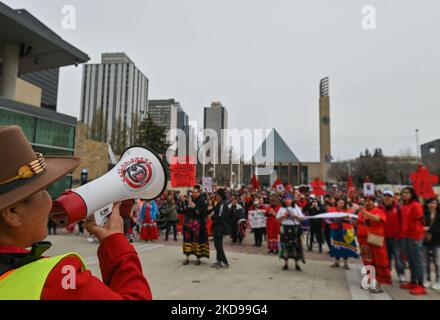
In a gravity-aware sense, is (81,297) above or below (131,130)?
below

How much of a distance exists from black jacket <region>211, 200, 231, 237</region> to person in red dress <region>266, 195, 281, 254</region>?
A: 7.36 feet

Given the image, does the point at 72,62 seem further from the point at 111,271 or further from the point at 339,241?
the point at 111,271

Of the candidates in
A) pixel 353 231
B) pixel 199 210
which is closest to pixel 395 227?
pixel 353 231

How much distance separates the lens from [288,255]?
6461 millimetres

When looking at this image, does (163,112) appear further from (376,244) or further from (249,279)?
(376,244)

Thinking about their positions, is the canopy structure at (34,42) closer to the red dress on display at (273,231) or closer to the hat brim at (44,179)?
the red dress on display at (273,231)

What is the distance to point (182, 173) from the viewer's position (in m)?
9.88

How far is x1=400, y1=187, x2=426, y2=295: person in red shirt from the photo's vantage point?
5.09 metres

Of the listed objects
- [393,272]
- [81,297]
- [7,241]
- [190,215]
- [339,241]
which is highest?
[7,241]

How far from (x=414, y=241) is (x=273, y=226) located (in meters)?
4.24

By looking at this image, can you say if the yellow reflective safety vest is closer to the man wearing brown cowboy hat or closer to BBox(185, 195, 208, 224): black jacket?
the man wearing brown cowboy hat

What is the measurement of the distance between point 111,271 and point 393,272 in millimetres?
7228

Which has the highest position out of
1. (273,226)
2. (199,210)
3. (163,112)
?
(163,112)
